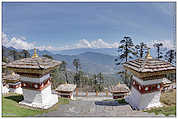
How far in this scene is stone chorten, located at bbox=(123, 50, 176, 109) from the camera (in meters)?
6.56

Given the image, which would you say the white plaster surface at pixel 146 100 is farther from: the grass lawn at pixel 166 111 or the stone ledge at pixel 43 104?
the stone ledge at pixel 43 104

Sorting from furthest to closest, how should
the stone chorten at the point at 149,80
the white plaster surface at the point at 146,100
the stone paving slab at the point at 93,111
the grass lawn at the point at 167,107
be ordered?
1. the white plaster surface at the point at 146,100
2. the stone chorten at the point at 149,80
3. the stone paving slab at the point at 93,111
4. the grass lawn at the point at 167,107

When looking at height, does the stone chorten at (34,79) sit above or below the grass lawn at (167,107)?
above

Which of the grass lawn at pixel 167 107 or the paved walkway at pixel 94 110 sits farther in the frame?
the paved walkway at pixel 94 110

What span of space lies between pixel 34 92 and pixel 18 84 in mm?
7073

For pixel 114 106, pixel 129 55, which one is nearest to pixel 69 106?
pixel 114 106

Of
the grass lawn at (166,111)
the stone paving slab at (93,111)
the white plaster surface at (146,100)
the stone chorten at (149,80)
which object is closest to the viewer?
the grass lawn at (166,111)

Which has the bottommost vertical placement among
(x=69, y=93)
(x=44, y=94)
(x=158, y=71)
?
(x=69, y=93)

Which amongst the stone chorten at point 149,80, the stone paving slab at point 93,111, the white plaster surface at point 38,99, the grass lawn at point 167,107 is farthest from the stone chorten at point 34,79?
the grass lawn at point 167,107

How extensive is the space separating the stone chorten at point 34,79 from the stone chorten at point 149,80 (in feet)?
15.1

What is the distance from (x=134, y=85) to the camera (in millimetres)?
7672

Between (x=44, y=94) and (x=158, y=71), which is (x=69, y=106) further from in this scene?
(x=158, y=71)

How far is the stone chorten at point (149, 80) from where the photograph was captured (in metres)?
6.56

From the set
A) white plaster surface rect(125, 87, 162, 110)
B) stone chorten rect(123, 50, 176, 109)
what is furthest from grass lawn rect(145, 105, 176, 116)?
stone chorten rect(123, 50, 176, 109)
